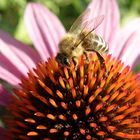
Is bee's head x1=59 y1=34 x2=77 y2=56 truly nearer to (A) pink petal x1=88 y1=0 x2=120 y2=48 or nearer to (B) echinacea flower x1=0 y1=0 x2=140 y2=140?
(B) echinacea flower x1=0 y1=0 x2=140 y2=140

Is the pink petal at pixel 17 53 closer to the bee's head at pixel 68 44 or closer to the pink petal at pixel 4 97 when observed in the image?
the pink petal at pixel 4 97

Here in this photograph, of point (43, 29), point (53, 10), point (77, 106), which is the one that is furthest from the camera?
point (53, 10)

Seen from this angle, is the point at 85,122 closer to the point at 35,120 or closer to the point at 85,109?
the point at 85,109

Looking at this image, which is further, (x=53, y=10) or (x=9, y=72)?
(x=53, y=10)

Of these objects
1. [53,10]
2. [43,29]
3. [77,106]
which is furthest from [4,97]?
[53,10]

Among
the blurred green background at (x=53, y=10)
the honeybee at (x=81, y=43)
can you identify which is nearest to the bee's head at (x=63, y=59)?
the honeybee at (x=81, y=43)

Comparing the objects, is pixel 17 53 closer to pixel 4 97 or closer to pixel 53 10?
pixel 4 97

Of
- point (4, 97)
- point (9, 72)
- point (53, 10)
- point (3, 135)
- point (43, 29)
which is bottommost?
point (3, 135)
